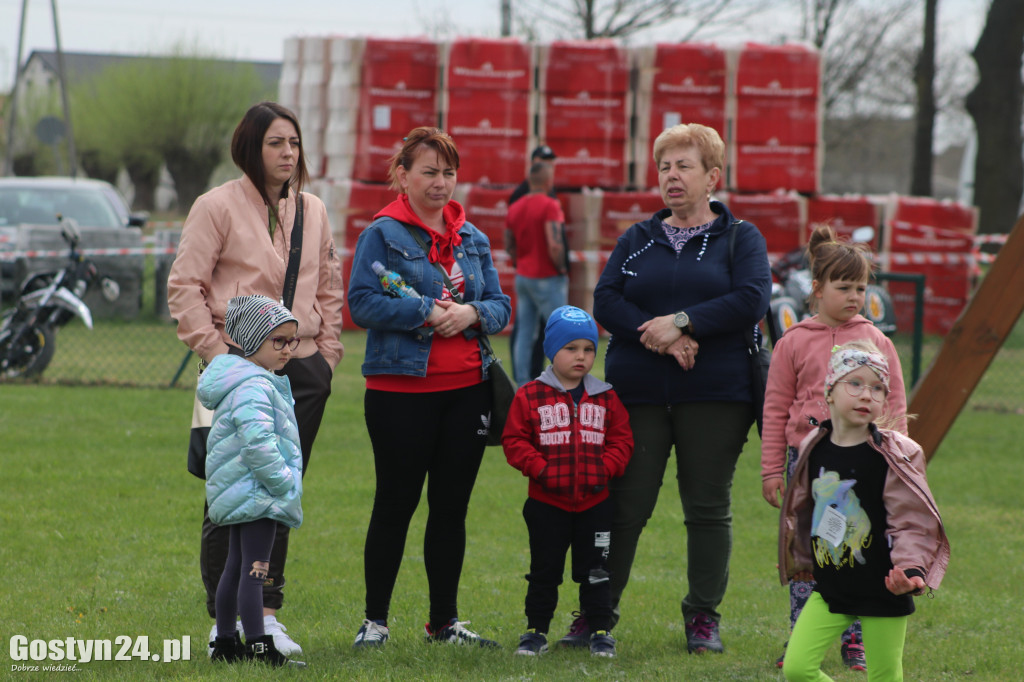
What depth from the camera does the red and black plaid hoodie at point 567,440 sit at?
4.12 m

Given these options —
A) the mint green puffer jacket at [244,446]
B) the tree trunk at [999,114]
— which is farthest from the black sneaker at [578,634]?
the tree trunk at [999,114]

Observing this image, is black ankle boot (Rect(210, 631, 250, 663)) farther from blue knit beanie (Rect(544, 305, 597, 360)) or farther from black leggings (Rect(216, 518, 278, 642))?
blue knit beanie (Rect(544, 305, 597, 360))

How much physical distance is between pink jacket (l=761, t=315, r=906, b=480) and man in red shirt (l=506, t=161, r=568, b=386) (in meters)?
6.55

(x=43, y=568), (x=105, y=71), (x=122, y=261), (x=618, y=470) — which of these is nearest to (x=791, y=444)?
(x=618, y=470)

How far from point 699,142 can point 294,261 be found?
1614 mm

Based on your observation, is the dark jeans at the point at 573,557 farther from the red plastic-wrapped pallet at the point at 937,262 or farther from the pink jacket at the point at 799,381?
the red plastic-wrapped pallet at the point at 937,262

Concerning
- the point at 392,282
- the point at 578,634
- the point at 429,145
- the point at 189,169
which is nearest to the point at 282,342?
the point at 392,282

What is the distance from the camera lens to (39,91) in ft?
157

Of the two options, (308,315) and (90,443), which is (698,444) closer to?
(308,315)

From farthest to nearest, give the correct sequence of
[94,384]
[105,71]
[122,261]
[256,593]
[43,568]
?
[105,71]
[122,261]
[94,384]
[43,568]
[256,593]

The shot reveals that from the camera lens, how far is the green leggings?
330 centimetres

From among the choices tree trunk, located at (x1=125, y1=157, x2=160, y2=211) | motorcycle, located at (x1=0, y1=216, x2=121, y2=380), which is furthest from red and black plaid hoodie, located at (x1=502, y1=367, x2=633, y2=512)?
tree trunk, located at (x1=125, y1=157, x2=160, y2=211)

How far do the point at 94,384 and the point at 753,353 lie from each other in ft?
26.3

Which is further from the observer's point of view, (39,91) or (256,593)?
(39,91)
